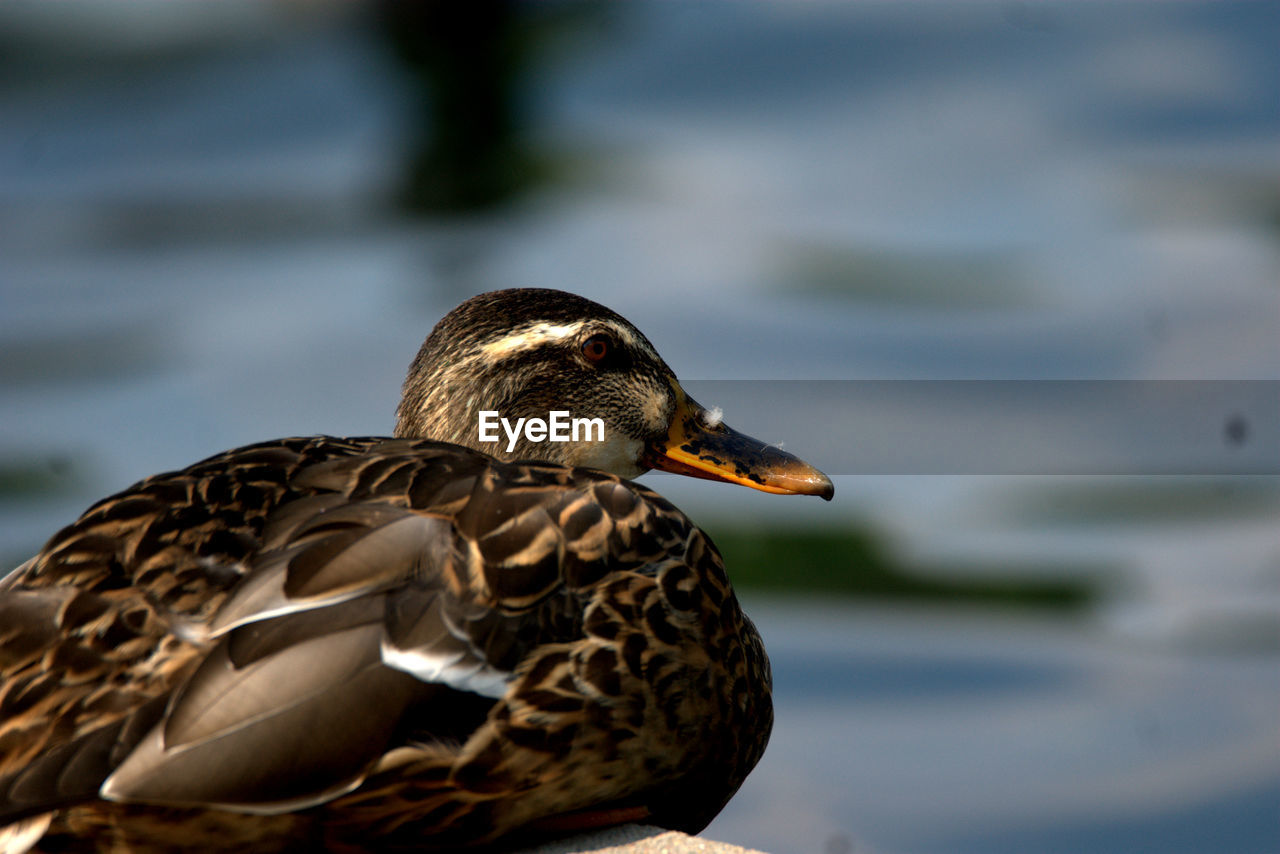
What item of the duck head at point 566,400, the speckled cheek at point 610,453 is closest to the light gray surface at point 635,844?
the duck head at point 566,400

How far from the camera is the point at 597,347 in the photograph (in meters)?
4.88

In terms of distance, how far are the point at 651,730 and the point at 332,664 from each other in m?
0.81

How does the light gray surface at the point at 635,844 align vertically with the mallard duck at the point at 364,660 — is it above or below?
below

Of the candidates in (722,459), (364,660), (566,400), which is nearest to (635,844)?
(364,660)

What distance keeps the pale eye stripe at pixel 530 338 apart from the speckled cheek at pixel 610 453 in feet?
1.14

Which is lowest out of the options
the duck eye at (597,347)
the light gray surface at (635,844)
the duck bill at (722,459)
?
the light gray surface at (635,844)

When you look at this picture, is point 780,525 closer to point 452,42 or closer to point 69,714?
point 69,714

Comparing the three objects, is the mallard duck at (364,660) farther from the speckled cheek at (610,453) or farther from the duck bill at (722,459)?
the duck bill at (722,459)

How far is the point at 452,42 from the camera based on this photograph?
21812mm

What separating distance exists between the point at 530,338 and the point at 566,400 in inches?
9.0

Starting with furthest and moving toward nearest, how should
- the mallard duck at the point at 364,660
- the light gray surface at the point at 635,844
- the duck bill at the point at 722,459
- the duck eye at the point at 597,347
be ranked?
the duck bill at the point at 722,459, the duck eye at the point at 597,347, the light gray surface at the point at 635,844, the mallard duck at the point at 364,660

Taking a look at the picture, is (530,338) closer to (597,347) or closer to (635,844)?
(597,347)

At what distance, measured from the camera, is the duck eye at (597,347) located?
4.85 metres

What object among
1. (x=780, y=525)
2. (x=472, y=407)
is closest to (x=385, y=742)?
(x=472, y=407)
